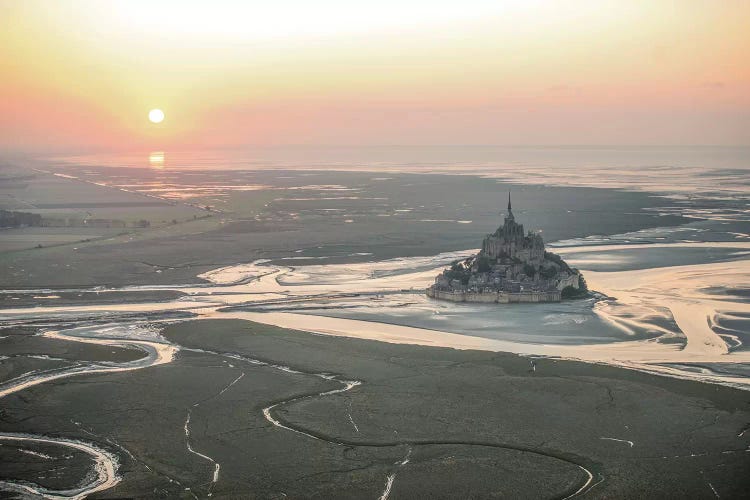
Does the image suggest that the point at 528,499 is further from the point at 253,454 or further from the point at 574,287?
the point at 574,287

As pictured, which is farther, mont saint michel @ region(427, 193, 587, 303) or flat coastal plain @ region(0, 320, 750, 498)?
mont saint michel @ region(427, 193, 587, 303)

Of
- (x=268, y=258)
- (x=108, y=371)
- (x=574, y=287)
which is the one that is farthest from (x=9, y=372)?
(x=268, y=258)

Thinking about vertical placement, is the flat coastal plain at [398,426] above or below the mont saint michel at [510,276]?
below

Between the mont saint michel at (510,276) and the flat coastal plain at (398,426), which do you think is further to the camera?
the mont saint michel at (510,276)

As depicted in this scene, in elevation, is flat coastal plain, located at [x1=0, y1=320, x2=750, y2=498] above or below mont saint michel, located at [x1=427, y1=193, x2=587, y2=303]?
below
